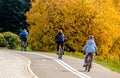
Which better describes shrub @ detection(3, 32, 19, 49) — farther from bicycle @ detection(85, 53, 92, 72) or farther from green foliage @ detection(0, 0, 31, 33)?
bicycle @ detection(85, 53, 92, 72)

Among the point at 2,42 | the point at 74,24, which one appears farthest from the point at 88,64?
the point at 74,24

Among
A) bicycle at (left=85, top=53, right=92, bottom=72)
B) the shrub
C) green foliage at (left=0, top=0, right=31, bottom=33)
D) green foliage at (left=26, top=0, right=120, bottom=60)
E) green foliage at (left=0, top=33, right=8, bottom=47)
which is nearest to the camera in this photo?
bicycle at (left=85, top=53, right=92, bottom=72)

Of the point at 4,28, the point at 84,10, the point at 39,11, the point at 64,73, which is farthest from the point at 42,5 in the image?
the point at 64,73

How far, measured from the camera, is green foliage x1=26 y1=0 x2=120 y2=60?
169ft

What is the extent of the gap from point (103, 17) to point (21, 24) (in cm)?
2196

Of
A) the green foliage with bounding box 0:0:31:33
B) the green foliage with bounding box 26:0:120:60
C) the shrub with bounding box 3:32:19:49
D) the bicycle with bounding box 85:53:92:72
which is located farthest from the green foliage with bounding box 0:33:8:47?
the bicycle with bounding box 85:53:92:72

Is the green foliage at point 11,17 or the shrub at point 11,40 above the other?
the green foliage at point 11,17

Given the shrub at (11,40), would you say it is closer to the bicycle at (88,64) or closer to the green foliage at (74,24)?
the green foliage at (74,24)

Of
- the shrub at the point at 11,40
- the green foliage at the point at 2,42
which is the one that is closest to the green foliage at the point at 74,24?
the shrub at the point at 11,40

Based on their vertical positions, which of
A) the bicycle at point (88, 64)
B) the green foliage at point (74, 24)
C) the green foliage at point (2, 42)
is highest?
the green foliage at point (74, 24)

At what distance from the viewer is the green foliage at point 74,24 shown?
5153 centimetres

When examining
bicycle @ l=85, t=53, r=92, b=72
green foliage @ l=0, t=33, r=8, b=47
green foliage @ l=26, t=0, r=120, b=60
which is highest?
green foliage @ l=26, t=0, r=120, b=60

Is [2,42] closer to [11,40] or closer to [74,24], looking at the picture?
[11,40]

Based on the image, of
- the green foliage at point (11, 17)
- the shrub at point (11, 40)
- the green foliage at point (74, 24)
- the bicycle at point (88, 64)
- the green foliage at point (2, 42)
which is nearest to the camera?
the bicycle at point (88, 64)
